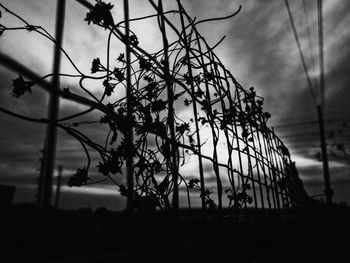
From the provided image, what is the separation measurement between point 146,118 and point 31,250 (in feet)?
10.7

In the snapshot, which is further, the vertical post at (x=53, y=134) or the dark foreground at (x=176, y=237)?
the vertical post at (x=53, y=134)

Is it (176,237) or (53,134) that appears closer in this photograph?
(176,237)

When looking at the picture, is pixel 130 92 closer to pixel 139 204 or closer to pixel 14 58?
pixel 139 204

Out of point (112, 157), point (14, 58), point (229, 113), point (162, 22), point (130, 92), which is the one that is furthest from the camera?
point (14, 58)

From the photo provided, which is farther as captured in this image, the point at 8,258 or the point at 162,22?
the point at 8,258

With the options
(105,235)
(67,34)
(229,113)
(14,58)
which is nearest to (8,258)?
(105,235)

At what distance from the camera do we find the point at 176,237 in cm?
88

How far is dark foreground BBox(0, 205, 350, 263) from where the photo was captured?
1.00m

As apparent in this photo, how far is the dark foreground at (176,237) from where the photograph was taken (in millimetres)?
995

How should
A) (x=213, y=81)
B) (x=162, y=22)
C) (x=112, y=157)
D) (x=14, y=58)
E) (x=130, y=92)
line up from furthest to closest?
(x=14, y=58) → (x=213, y=81) → (x=130, y=92) → (x=162, y=22) → (x=112, y=157)

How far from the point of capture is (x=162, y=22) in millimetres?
1020

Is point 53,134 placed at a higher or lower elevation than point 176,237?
higher

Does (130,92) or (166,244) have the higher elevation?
(130,92)

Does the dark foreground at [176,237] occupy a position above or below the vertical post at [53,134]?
below
